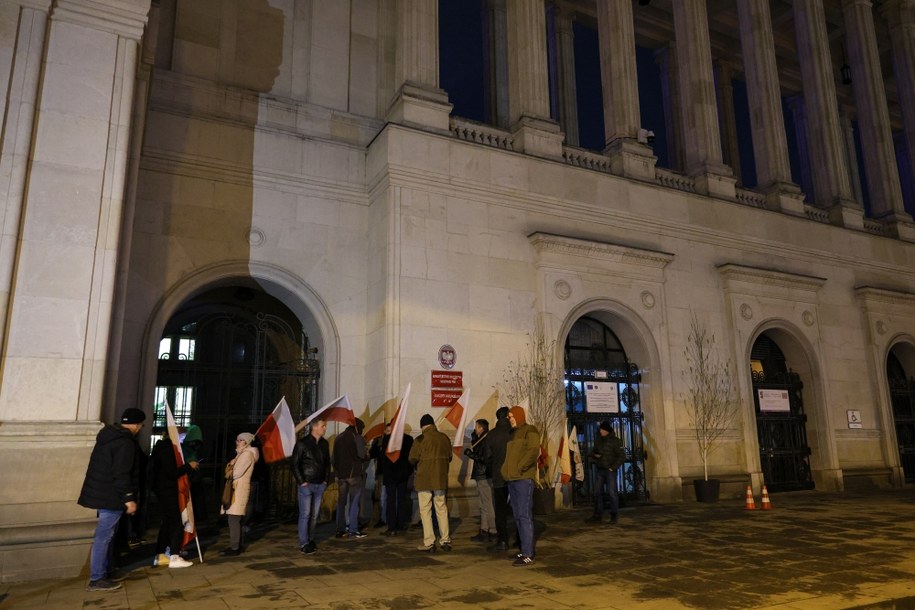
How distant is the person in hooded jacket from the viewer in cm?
847

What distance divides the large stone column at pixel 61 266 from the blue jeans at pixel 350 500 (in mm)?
3580

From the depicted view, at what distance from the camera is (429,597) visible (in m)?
6.75

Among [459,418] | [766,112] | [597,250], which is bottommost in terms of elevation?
[459,418]

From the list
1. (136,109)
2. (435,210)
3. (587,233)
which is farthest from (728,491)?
(136,109)

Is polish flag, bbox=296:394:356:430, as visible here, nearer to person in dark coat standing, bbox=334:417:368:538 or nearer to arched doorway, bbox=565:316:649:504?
person in dark coat standing, bbox=334:417:368:538

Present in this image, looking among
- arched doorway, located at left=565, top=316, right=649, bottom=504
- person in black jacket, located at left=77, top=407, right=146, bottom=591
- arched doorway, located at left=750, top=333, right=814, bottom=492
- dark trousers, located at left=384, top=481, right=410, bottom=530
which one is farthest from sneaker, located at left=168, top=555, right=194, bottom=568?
arched doorway, located at left=750, top=333, right=814, bottom=492

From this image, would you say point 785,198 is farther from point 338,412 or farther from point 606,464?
point 338,412

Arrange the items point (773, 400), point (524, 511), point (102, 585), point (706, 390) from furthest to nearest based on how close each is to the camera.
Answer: point (773, 400)
point (706, 390)
point (524, 511)
point (102, 585)

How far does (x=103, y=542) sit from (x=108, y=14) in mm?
6861

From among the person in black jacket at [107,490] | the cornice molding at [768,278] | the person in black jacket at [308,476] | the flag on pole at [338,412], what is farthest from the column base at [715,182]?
the person in black jacket at [107,490]

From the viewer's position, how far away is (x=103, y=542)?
7.22 m

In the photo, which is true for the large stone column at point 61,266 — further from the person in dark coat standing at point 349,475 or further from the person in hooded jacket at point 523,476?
the person in hooded jacket at point 523,476

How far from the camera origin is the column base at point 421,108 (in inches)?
564

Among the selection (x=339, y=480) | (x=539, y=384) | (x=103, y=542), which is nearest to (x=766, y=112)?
(x=539, y=384)
